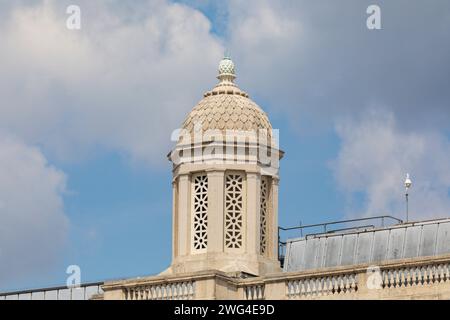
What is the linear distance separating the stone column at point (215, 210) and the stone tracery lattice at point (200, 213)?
0.35m

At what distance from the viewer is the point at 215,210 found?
6700cm

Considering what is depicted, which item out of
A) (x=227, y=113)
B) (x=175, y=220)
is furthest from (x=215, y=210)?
(x=227, y=113)

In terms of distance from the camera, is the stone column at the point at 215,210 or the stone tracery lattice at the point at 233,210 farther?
the stone tracery lattice at the point at 233,210

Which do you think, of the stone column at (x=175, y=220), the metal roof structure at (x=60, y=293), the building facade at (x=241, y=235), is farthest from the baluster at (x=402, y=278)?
the metal roof structure at (x=60, y=293)

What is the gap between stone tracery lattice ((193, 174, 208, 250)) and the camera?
221 ft

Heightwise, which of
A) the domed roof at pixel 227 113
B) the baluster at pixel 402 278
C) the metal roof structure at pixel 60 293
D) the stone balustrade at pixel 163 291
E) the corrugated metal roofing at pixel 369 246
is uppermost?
the domed roof at pixel 227 113

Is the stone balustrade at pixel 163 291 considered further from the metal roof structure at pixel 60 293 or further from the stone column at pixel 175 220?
the metal roof structure at pixel 60 293

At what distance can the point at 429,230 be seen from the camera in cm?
6253

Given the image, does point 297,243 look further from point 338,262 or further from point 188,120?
point 188,120

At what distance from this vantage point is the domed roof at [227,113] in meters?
68.2

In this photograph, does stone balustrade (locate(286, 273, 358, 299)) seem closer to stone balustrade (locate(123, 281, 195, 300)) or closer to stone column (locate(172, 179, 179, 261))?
stone balustrade (locate(123, 281, 195, 300))

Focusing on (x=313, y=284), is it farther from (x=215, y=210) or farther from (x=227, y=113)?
(x=227, y=113)
